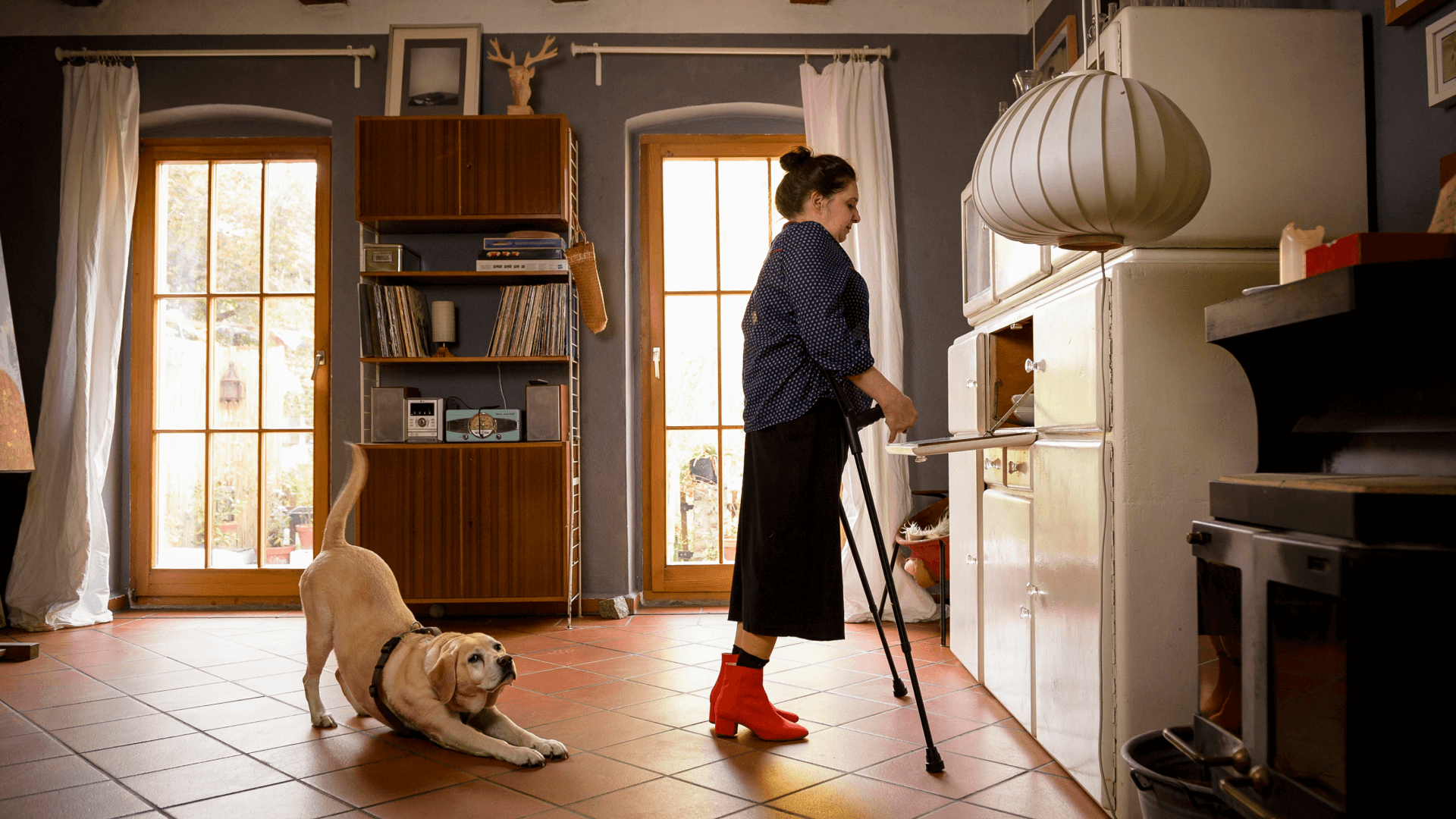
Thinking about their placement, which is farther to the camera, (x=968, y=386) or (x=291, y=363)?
(x=291, y=363)

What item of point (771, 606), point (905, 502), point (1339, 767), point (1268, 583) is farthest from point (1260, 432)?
point (905, 502)

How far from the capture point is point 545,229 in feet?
13.5

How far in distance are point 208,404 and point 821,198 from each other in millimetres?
3455

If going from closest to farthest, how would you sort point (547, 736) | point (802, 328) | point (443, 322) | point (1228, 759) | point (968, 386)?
point (1228, 759) → point (802, 328) → point (547, 736) → point (968, 386) → point (443, 322)

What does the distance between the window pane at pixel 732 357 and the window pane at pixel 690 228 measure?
0.54ft

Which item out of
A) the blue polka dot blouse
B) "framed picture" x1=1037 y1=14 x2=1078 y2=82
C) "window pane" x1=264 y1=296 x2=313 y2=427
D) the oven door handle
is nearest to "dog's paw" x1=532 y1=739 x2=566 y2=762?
the blue polka dot blouse

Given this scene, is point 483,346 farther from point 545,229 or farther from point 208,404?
point 208,404

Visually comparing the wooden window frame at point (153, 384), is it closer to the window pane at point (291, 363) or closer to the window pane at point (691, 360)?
the window pane at point (291, 363)

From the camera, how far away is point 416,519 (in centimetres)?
380

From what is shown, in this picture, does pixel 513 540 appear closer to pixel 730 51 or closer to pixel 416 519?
pixel 416 519

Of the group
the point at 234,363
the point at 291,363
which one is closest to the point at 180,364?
the point at 234,363

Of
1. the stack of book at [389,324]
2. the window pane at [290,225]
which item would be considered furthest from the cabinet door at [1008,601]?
the window pane at [290,225]

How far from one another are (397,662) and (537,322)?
6.67 ft

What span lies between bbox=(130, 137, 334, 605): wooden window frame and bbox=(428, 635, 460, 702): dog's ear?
2478mm
